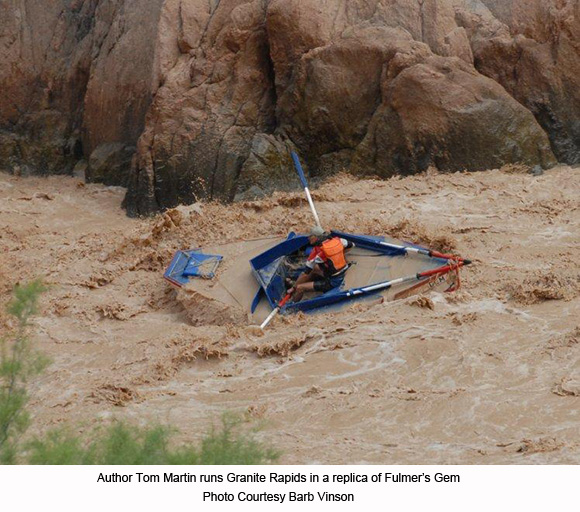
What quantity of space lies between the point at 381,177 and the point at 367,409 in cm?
633

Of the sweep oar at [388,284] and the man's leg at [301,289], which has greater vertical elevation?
the sweep oar at [388,284]

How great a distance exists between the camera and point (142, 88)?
654 inches

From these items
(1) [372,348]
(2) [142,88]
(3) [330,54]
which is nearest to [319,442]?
(1) [372,348]

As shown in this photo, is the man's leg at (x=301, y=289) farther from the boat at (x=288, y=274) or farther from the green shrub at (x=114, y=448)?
the green shrub at (x=114, y=448)

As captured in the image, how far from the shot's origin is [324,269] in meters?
11.8

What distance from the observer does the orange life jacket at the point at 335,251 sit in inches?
463

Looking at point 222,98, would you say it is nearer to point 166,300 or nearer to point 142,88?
point 142,88

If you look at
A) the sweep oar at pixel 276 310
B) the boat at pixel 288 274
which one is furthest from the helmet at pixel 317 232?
the sweep oar at pixel 276 310

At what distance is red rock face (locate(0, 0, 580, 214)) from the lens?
1468 cm

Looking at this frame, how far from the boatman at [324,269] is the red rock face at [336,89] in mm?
3274

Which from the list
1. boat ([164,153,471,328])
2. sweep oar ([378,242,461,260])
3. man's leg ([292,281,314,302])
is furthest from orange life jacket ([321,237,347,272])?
sweep oar ([378,242,461,260])

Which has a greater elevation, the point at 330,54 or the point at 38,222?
the point at 330,54

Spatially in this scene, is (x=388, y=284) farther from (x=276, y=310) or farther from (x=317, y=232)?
(x=276, y=310)

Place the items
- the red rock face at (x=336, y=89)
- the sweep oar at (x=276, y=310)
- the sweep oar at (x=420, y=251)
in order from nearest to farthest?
the sweep oar at (x=276, y=310) → the sweep oar at (x=420, y=251) → the red rock face at (x=336, y=89)
